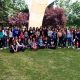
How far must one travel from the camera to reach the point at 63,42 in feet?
80.6

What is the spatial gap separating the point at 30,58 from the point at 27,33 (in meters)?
4.11

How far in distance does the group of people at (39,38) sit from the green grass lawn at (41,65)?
90cm

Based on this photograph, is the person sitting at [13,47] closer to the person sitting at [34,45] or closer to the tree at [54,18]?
the person sitting at [34,45]

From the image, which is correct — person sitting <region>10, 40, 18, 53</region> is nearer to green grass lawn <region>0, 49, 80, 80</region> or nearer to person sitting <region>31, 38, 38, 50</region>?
green grass lawn <region>0, 49, 80, 80</region>

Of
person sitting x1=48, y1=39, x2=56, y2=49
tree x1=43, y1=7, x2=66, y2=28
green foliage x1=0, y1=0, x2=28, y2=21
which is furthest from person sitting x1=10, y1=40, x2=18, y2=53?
tree x1=43, y1=7, x2=66, y2=28

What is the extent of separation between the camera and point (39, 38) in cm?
2380

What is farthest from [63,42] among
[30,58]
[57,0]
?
[57,0]

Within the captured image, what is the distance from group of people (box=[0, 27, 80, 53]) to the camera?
2338 cm

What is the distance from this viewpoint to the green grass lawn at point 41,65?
1570cm

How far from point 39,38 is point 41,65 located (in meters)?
5.79

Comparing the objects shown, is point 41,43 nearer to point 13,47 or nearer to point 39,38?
point 39,38

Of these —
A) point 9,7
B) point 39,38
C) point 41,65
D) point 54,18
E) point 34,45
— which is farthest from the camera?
point 54,18

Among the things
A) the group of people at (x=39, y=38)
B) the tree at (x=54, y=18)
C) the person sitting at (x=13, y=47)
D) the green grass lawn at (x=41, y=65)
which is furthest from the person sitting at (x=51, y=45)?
the tree at (x=54, y=18)

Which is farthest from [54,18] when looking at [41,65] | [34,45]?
[41,65]
